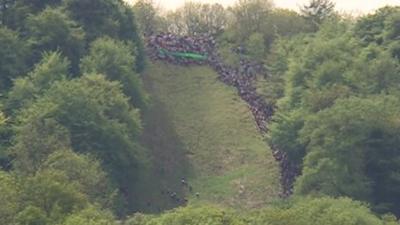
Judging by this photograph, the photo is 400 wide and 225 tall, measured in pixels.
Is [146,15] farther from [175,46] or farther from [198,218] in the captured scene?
[198,218]

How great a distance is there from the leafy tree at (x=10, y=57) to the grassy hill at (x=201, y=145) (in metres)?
10.9

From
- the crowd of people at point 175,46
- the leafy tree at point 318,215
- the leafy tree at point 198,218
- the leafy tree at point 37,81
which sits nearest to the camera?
the leafy tree at point 318,215

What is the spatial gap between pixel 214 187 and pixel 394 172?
13.2m

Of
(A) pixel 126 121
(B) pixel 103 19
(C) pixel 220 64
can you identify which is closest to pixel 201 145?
(A) pixel 126 121

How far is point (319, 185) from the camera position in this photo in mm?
48188

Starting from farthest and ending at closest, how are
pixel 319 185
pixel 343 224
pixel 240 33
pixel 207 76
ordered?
pixel 240 33, pixel 207 76, pixel 319 185, pixel 343 224

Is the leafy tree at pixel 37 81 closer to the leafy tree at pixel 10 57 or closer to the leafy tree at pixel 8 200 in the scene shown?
the leafy tree at pixel 10 57

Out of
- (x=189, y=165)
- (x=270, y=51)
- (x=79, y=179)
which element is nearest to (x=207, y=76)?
(x=270, y=51)

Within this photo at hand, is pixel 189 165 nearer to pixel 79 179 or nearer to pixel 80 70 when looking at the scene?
pixel 80 70

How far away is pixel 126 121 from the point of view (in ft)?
175

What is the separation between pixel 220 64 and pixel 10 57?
86.5 feet

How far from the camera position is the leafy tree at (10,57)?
56.1 meters

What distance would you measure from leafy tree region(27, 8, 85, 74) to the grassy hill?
29.3 feet

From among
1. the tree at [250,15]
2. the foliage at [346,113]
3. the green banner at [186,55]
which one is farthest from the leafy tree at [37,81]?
the tree at [250,15]
